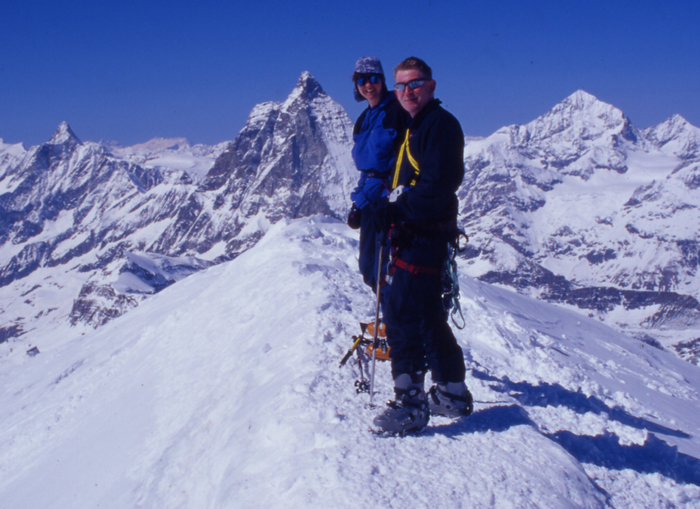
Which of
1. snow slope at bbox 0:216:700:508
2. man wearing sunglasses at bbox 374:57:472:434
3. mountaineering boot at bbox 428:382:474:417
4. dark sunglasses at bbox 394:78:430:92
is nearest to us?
snow slope at bbox 0:216:700:508

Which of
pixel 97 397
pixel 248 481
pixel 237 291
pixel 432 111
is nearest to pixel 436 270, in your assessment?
pixel 432 111

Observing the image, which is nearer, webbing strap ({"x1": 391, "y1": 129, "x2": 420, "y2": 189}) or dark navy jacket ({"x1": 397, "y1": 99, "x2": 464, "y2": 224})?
dark navy jacket ({"x1": 397, "y1": 99, "x2": 464, "y2": 224})

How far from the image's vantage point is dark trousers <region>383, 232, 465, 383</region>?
5.02 meters

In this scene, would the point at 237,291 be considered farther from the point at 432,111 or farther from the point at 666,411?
the point at 666,411

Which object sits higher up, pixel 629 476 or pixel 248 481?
pixel 248 481

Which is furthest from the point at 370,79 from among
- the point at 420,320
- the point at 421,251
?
the point at 420,320

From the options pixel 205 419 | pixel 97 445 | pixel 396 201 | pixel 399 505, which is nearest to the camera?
pixel 399 505

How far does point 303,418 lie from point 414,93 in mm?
3538

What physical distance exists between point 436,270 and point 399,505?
223 cm

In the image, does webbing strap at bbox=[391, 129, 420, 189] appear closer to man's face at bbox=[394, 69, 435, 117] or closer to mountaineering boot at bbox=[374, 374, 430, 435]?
man's face at bbox=[394, 69, 435, 117]

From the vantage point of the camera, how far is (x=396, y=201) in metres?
4.85

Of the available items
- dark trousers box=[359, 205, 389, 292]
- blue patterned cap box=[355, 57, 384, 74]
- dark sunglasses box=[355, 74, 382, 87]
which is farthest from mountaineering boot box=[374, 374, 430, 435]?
blue patterned cap box=[355, 57, 384, 74]

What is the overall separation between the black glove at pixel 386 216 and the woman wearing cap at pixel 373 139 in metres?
0.15

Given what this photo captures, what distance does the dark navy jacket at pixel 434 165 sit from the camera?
179 inches
